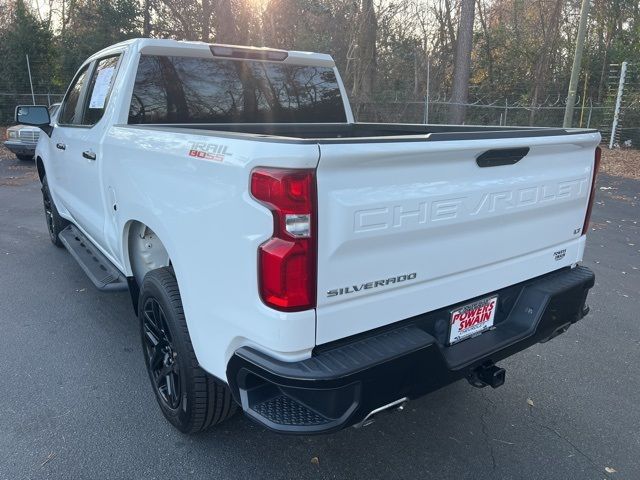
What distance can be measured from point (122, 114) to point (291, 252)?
220 centimetres

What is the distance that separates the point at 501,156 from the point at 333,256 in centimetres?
101

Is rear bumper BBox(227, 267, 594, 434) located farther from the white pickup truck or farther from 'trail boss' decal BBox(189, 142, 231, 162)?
'trail boss' decal BBox(189, 142, 231, 162)

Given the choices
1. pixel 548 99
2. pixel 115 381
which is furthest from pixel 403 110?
pixel 115 381

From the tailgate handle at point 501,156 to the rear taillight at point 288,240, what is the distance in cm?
90

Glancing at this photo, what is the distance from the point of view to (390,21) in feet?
63.1

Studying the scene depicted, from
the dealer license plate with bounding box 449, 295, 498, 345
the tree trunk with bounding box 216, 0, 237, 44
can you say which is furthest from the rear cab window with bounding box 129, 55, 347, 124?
the tree trunk with bounding box 216, 0, 237, 44

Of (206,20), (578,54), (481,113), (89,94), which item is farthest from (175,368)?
(481,113)

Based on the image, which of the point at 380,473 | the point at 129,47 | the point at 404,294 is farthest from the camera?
the point at 129,47

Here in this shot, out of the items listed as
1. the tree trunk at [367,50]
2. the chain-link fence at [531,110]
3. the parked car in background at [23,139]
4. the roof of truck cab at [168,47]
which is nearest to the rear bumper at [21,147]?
the parked car in background at [23,139]

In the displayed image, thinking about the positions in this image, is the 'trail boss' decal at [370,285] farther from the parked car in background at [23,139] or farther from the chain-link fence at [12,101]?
the chain-link fence at [12,101]

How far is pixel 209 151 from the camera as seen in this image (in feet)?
7.02

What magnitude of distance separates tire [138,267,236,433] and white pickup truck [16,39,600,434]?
0.01 meters

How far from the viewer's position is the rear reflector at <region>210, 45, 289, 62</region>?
3.78 metres

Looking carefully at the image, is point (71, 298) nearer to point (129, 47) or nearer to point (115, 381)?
point (115, 381)
